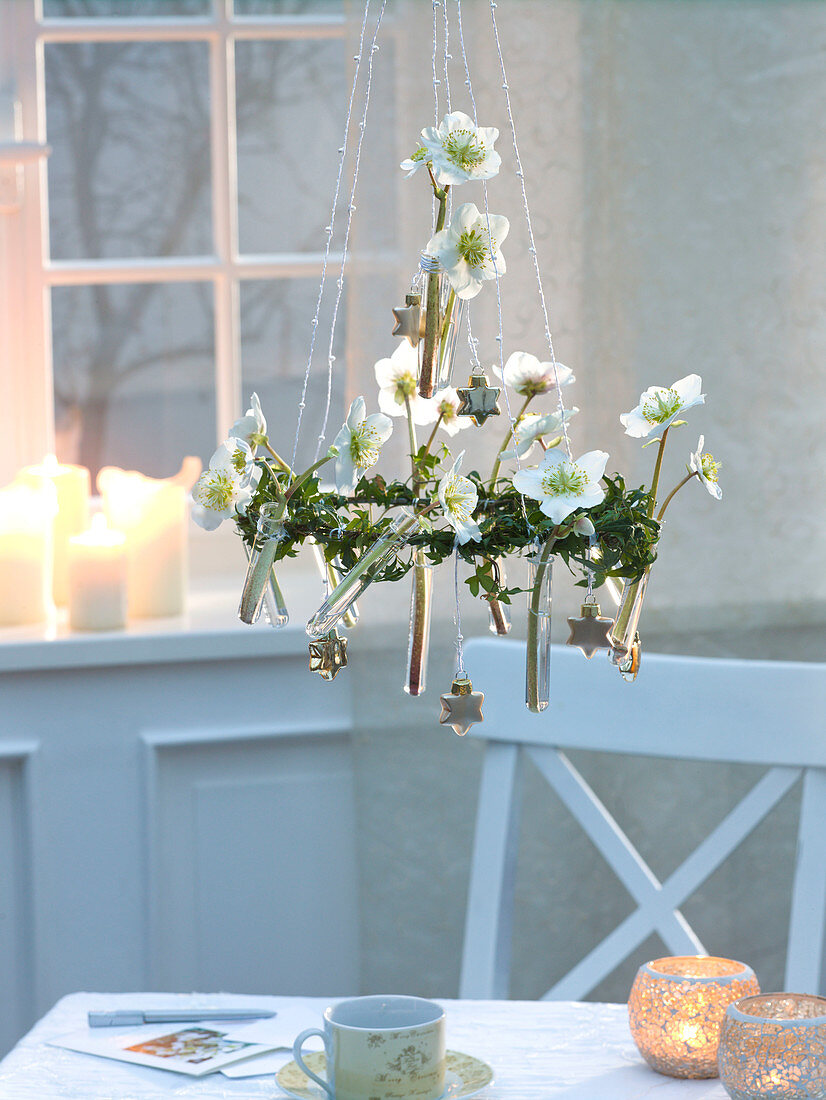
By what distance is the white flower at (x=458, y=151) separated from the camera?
644 millimetres

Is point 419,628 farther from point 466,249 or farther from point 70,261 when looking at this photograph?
point 70,261

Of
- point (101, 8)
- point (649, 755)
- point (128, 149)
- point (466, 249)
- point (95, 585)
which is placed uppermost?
point (101, 8)

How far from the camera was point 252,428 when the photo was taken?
0.70m

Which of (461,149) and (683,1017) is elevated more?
(461,149)

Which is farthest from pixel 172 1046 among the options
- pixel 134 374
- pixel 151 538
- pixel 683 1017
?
pixel 134 374

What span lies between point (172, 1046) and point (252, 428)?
18.1 inches

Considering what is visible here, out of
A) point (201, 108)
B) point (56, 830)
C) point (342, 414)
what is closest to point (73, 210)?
point (201, 108)

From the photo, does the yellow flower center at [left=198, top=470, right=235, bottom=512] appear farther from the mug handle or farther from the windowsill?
the windowsill

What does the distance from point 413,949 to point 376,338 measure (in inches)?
29.3

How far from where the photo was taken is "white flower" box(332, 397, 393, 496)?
652 millimetres

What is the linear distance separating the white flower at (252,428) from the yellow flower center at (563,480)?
0.54 ft

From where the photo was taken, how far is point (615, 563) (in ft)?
2.11

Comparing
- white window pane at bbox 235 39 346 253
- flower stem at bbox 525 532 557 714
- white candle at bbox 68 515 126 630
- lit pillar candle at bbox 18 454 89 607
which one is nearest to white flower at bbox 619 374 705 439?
flower stem at bbox 525 532 557 714

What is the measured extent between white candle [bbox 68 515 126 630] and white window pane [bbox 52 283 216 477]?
340mm
